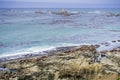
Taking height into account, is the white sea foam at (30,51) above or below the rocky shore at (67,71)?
below

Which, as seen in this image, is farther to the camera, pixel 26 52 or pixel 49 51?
pixel 49 51

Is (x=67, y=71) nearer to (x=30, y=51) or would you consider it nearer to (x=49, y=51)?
(x=49, y=51)

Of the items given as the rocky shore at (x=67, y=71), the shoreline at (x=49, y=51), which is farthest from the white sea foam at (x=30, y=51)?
the rocky shore at (x=67, y=71)

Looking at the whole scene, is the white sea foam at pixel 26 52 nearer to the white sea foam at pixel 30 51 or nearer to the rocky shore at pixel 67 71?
the white sea foam at pixel 30 51

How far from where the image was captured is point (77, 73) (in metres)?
16.5

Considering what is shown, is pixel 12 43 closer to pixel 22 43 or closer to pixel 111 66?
pixel 22 43

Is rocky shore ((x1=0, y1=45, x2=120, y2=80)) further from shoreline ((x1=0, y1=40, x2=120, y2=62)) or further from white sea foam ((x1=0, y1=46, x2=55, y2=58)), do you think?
white sea foam ((x1=0, y1=46, x2=55, y2=58))

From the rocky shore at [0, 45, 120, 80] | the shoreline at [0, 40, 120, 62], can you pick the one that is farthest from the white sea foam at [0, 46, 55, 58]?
the rocky shore at [0, 45, 120, 80]

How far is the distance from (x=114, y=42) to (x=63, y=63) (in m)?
19.4

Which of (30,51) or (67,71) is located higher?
(67,71)

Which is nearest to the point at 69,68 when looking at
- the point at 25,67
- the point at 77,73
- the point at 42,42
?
the point at 77,73

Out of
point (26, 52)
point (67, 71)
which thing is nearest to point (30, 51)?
point (26, 52)

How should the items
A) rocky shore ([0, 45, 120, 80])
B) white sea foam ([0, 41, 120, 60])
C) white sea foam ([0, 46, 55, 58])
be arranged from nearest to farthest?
rocky shore ([0, 45, 120, 80]) → white sea foam ([0, 41, 120, 60]) → white sea foam ([0, 46, 55, 58])

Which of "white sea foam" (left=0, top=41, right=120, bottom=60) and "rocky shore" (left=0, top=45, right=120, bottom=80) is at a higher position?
"rocky shore" (left=0, top=45, right=120, bottom=80)
